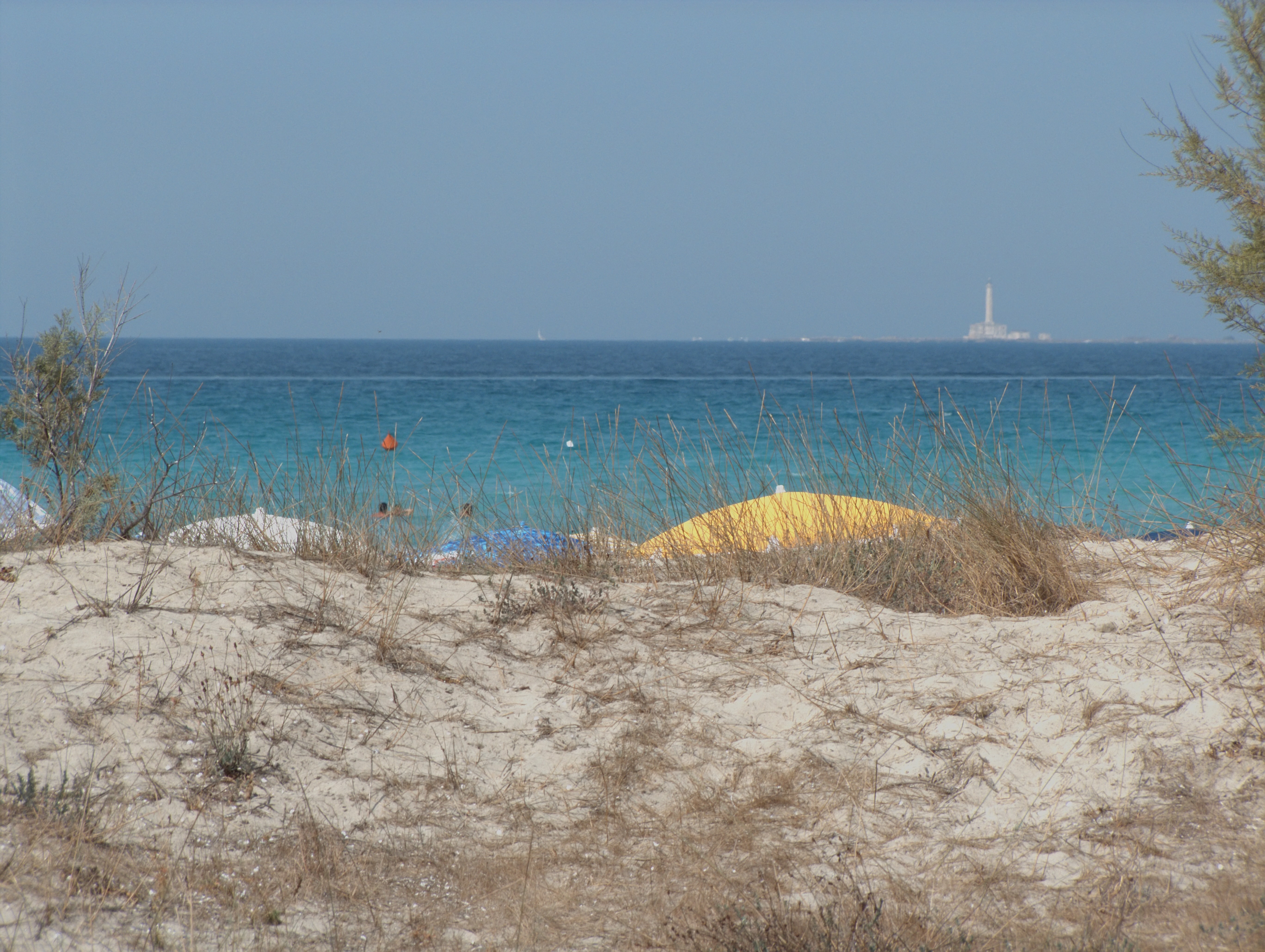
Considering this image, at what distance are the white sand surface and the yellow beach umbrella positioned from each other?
21.1 inches

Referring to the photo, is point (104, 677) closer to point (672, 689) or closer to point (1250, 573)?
point (672, 689)

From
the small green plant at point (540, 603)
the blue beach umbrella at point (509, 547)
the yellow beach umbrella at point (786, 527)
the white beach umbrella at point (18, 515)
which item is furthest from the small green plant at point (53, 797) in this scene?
→ the yellow beach umbrella at point (786, 527)

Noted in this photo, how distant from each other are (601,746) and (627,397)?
28177 millimetres

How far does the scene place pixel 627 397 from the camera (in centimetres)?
3092

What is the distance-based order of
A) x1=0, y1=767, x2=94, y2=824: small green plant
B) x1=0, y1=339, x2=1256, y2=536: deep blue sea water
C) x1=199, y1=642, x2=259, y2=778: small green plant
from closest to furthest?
x1=0, y1=767, x2=94, y2=824: small green plant → x1=199, y1=642, x2=259, y2=778: small green plant → x1=0, y1=339, x2=1256, y2=536: deep blue sea water

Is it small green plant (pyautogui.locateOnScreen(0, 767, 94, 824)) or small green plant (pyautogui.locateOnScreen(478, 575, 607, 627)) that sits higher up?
small green plant (pyautogui.locateOnScreen(478, 575, 607, 627))

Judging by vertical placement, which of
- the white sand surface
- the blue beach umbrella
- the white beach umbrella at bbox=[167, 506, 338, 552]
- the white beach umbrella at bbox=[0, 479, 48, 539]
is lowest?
the white sand surface

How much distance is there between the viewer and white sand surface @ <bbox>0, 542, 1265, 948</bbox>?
7.41ft

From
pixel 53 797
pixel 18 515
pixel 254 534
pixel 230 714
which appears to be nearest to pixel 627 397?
pixel 254 534

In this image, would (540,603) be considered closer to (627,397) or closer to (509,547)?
(509,547)

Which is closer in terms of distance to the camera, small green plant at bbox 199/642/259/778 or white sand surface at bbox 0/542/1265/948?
white sand surface at bbox 0/542/1265/948

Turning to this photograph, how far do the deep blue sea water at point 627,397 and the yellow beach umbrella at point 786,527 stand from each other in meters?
0.38

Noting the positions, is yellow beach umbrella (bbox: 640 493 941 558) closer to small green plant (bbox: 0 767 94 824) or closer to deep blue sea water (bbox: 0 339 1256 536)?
deep blue sea water (bbox: 0 339 1256 536)

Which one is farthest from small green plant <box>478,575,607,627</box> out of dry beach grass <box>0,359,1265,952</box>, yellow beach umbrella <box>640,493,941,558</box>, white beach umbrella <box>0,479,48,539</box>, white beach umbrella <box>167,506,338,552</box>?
white beach umbrella <box>0,479,48,539</box>
